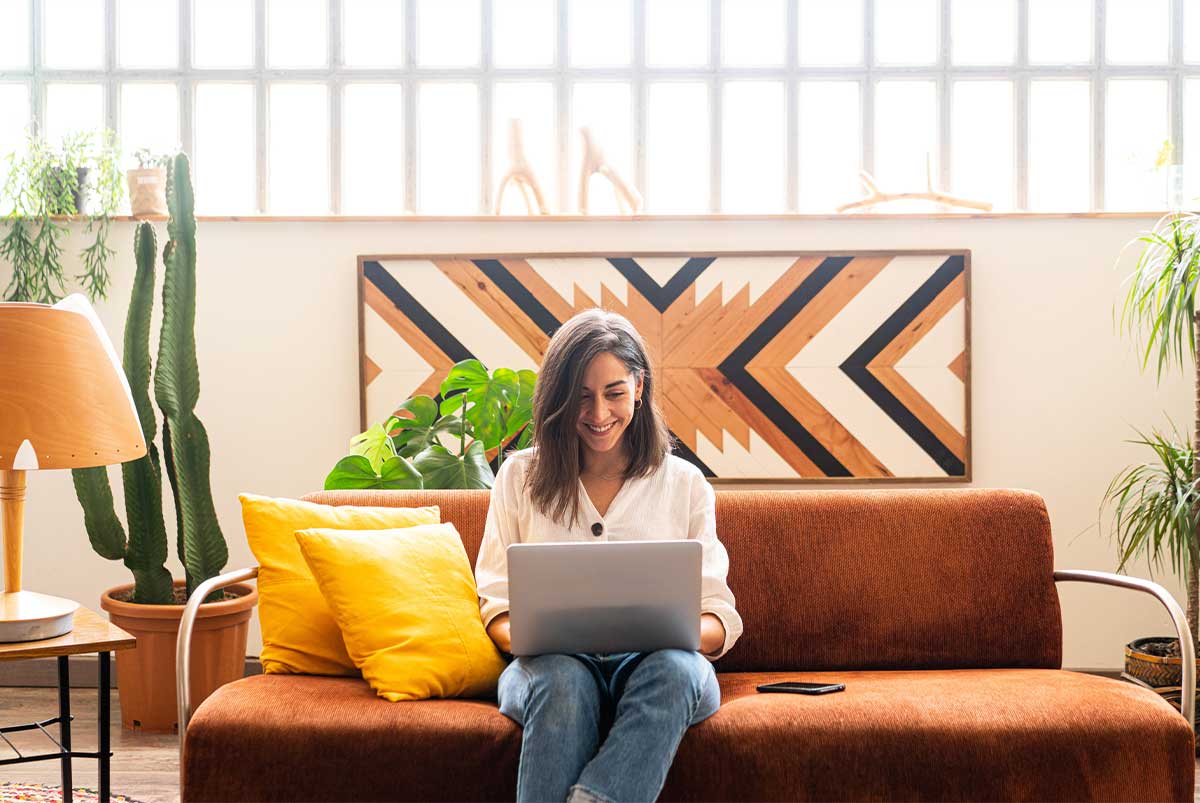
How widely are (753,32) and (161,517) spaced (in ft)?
8.83

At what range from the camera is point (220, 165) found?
4230 mm

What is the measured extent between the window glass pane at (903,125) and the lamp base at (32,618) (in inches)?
123

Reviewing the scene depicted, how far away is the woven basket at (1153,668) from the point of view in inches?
126

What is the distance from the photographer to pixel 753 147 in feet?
13.9

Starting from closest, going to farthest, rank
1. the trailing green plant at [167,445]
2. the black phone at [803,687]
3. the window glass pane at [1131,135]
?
the black phone at [803,687], the trailing green plant at [167,445], the window glass pane at [1131,135]

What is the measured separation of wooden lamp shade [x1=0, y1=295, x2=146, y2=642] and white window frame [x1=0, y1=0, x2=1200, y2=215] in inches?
80.8

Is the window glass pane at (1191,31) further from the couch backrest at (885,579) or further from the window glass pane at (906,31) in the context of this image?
the couch backrest at (885,579)

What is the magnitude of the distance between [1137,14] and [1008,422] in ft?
5.30

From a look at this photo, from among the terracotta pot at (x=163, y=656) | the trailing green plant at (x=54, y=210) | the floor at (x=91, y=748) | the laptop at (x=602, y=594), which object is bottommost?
the floor at (x=91, y=748)

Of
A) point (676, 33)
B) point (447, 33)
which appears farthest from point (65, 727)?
point (676, 33)

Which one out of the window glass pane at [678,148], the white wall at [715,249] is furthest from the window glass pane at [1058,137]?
the window glass pane at [678,148]

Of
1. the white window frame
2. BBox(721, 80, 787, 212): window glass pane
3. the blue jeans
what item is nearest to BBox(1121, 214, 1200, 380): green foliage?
the white window frame

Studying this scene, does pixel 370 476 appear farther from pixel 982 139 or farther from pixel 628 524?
pixel 982 139

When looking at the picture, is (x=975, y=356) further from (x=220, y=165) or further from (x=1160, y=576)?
(x=220, y=165)
